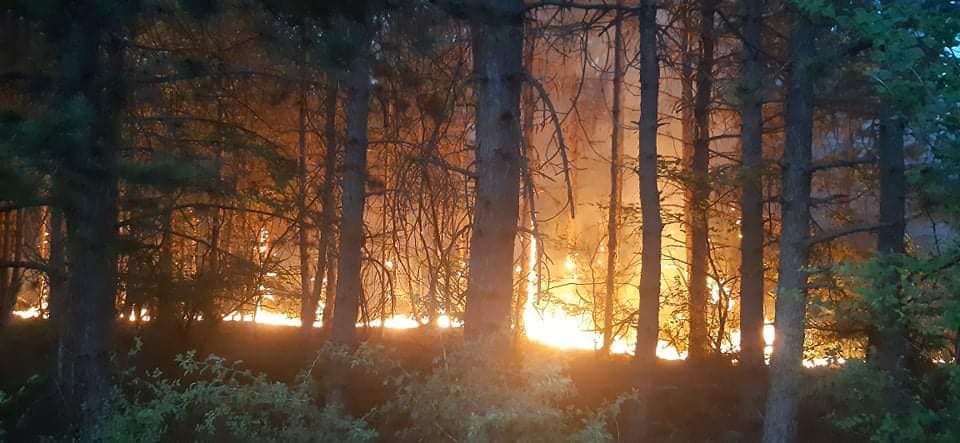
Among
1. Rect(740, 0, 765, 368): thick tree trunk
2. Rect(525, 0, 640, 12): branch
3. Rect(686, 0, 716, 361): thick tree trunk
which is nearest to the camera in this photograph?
Rect(525, 0, 640, 12): branch

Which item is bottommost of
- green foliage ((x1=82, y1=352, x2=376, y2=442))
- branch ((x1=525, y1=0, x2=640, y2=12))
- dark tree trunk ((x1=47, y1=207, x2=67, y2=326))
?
green foliage ((x1=82, y1=352, x2=376, y2=442))

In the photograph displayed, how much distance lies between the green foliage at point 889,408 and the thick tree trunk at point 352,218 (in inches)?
264

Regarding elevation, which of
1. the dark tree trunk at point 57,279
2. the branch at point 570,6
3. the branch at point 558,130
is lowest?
the dark tree trunk at point 57,279

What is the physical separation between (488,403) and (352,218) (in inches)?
272

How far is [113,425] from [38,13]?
4.07 meters

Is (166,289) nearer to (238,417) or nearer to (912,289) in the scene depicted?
(238,417)

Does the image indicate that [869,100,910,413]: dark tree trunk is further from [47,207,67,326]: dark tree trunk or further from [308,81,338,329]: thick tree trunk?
[47,207,67,326]: dark tree trunk

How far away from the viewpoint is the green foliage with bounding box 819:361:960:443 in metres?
7.05

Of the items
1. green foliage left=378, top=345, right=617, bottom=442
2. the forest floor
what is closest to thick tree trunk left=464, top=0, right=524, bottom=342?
green foliage left=378, top=345, right=617, bottom=442

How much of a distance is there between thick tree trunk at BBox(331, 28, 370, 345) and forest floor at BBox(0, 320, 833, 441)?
2.23ft

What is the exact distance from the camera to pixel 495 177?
8.34m

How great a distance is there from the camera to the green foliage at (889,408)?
705 cm

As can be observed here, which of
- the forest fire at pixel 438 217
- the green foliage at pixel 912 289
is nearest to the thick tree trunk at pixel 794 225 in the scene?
the forest fire at pixel 438 217

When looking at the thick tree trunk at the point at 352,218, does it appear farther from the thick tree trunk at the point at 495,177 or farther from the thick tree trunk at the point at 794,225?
the thick tree trunk at the point at 794,225
